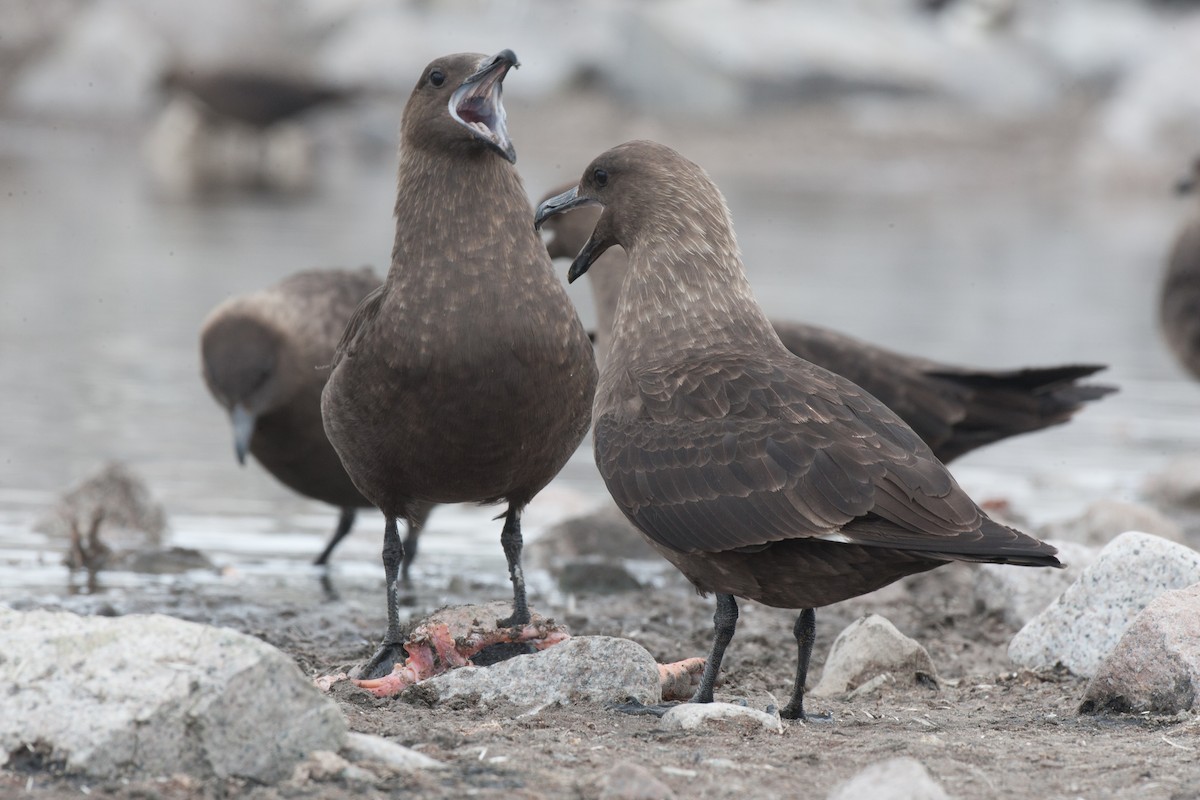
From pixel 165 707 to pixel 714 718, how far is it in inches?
56.9

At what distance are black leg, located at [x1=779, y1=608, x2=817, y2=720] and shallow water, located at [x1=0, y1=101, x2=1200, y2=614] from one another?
2403 mm

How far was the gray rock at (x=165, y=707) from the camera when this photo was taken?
3604mm

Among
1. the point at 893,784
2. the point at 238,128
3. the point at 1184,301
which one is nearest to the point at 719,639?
the point at 893,784

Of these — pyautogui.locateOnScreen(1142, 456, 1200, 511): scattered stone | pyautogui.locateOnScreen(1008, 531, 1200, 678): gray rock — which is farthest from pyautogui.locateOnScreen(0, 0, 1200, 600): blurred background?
pyautogui.locateOnScreen(1008, 531, 1200, 678): gray rock

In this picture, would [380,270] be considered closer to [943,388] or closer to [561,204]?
[943,388]

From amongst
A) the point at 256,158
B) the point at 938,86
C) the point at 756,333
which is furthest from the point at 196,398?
the point at 938,86

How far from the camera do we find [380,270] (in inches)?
615

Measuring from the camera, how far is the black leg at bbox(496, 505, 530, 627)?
534 cm

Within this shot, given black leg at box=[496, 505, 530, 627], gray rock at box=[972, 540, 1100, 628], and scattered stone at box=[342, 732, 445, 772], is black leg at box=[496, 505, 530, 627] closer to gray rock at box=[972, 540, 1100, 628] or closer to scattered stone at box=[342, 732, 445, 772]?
scattered stone at box=[342, 732, 445, 772]

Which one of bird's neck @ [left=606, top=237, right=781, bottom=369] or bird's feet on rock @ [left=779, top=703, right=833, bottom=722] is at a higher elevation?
bird's neck @ [left=606, top=237, right=781, bottom=369]

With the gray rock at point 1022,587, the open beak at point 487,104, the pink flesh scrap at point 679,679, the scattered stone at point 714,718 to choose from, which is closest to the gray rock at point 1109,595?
the gray rock at point 1022,587

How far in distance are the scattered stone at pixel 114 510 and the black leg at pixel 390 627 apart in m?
2.34

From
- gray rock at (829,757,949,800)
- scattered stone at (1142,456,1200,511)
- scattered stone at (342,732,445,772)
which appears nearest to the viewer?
gray rock at (829,757,949,800)

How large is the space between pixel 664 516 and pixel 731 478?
22 cm
